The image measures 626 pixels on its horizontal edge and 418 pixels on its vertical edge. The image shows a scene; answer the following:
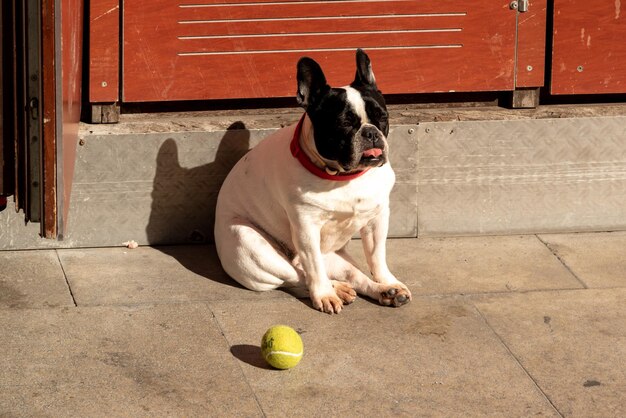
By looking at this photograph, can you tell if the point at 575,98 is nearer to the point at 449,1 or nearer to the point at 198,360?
the point at 449,1

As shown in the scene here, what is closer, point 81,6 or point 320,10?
point 81,6

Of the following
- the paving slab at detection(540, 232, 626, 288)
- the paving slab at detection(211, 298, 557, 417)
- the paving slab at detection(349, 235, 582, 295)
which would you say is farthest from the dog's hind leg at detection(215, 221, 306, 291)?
the paving slab at detection(540, 232, 626, 288)

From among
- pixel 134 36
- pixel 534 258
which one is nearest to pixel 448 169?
pixel 534 258

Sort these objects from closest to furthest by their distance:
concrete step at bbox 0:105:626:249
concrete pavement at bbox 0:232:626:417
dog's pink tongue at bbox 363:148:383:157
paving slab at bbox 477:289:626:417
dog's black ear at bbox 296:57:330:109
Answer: concrete pavement at bbox 0:232:626:417 → paving slab at bbox 477:289:626:417 → dog's pink tongue at bbox 363:148:383:157 → dog's black ear at bbox 296:57:330:109 → concrete step at bbox 0:105:626:249

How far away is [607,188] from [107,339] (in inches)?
136

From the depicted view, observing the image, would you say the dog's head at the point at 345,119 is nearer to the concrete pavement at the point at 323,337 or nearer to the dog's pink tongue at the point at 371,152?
the dog's pink tongue at the point at 371,152

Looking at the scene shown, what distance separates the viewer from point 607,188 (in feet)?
25.3

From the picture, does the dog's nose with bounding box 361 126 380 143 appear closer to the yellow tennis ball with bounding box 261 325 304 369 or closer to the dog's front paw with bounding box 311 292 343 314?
the dog's front paw with bounding box 311 292 343 314

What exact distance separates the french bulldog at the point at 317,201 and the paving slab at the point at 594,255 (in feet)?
3.96

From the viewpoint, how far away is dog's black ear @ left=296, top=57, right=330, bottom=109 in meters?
6.18

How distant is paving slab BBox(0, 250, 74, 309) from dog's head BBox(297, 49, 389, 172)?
162 cm

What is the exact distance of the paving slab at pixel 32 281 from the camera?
252 inches

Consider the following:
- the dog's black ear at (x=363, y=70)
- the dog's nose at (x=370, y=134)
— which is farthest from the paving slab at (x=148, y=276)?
the dog's black ear at (x=363, y=70)

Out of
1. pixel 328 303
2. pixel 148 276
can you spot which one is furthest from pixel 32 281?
pixel 328 303
